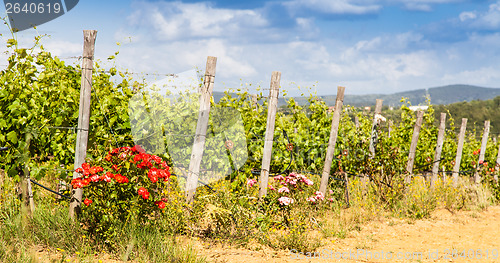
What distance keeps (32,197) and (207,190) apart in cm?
224

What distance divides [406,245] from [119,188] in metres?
4.02

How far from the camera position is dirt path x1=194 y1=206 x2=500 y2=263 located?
479 cm

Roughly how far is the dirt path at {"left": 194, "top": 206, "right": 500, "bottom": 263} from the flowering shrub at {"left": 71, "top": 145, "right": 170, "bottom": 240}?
35.9 inches

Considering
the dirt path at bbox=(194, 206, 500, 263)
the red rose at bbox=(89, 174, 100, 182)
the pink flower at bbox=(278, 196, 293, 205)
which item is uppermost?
the red rose at bbox=(89, 174, 100, 182)

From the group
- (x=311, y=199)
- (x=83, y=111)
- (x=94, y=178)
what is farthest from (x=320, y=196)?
(x=83, y=111)

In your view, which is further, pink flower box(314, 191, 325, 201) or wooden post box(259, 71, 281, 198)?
pink flower box(314, 191, 325, 201)

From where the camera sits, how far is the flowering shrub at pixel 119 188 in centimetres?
400

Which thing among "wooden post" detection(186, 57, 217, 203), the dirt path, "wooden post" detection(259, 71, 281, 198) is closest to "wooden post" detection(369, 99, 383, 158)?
the dirt path

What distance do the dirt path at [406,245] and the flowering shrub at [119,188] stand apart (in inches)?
35.9

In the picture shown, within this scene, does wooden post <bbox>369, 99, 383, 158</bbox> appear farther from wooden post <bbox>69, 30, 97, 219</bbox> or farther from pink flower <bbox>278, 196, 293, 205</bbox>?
wooden post <bbox>69, 30, 97, 219</bbox>

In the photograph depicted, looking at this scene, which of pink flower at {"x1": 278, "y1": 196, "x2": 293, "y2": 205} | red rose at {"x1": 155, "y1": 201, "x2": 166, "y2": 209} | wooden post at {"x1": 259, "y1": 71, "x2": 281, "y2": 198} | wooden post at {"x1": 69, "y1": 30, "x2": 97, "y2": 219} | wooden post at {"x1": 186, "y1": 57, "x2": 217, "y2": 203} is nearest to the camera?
red rose at {"x1": 155, "y1": 201, "x2": 166, "y2": 209}

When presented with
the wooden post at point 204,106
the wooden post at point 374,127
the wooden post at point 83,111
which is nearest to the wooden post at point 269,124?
the wooden post at point 204,106

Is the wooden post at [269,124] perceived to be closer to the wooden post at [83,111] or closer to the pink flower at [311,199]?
the pink flower at [311,199]

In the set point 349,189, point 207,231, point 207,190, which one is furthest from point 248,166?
point 349,189
